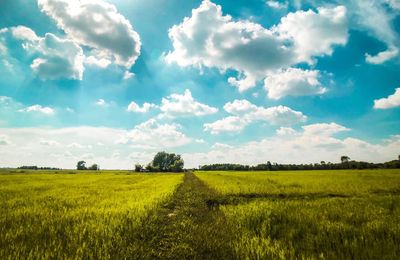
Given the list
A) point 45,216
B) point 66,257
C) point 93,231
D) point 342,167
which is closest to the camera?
point 66,257

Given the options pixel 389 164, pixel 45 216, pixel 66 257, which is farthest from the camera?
pixel 389 164

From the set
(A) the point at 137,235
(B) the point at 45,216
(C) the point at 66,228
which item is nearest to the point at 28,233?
(C) the point at 66,228

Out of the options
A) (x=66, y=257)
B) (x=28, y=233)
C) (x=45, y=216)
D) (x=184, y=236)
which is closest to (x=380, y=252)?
(x=184, y=236)

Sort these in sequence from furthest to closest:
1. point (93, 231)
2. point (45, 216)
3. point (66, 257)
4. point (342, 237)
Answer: point (45, 216)
point (93, 231)
point (342, 237)
point (66, 257)

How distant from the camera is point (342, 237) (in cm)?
552

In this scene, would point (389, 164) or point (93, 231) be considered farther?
point (389, 164)

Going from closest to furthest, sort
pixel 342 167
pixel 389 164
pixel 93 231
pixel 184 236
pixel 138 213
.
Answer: pixel 93 231, pixel 184 236, pixel 138 213, pixel 389 164, pixel 342 167

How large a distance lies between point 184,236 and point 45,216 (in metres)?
4.95

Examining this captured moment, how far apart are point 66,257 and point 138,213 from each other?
3.94m

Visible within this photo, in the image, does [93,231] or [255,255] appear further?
[93,231]

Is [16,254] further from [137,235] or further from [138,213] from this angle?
[138,213]

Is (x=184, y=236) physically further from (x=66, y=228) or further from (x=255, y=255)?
(x=66, y=228)

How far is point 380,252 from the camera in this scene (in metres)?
4.43

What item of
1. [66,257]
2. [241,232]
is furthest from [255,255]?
[66,257]
